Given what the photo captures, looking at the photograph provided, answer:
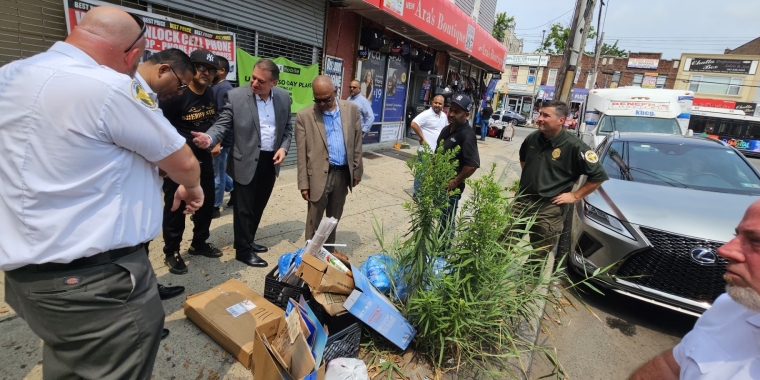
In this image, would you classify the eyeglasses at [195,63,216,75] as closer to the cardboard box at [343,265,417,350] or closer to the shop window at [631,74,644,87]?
the cardboard box at [343,265,417,350]

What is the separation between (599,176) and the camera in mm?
3297

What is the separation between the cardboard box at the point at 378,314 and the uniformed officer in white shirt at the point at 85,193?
108 cm

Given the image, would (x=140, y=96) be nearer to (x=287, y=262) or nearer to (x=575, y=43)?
(x=287, y=262)

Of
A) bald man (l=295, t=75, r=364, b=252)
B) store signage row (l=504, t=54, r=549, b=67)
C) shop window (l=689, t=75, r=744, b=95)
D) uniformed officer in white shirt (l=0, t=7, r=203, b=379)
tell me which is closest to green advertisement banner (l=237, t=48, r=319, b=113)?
bald man (l=295, t=75, r=364, b=252)

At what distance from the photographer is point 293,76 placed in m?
6.80

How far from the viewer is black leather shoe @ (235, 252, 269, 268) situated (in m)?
3.50

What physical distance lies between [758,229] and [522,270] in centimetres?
157

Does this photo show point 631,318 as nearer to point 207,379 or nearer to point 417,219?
point 417,219

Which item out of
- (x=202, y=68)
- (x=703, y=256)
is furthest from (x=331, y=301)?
(x=703, y=256)

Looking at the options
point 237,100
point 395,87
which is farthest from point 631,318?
point 395,87

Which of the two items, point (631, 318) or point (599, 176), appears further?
point (631, 318)

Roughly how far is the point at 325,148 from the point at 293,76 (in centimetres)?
406

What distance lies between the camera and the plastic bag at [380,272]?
2.80 metres

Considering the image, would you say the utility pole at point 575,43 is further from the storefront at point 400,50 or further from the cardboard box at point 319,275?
the cardboard box at point 319,275
